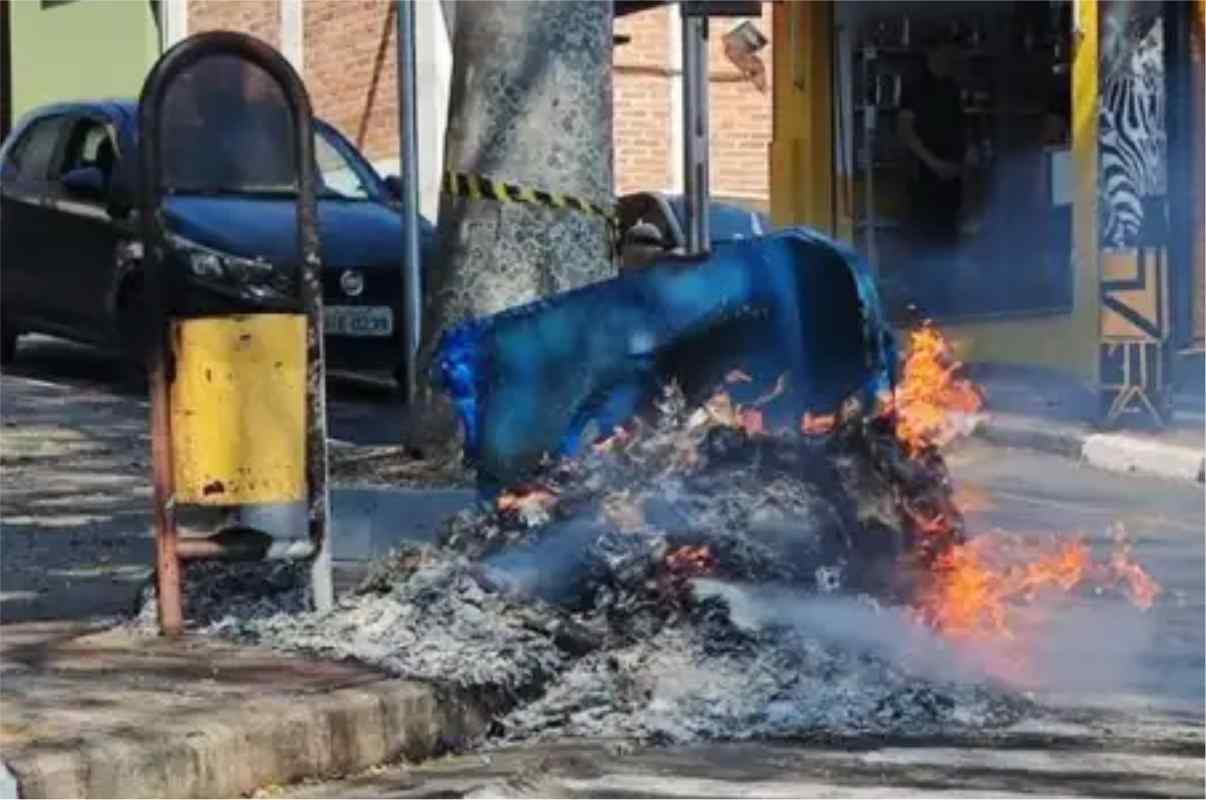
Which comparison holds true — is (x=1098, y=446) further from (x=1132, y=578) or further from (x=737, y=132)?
(x=737, y=132)

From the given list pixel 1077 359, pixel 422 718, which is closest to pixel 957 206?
pixel 1077 359

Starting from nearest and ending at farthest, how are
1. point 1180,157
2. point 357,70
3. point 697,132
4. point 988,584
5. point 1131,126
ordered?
point 988,584 < point 697,132 < point 1131,126 < point 1180,157 < point 357,70

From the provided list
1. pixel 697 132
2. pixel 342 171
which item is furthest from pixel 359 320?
pixel 697 132

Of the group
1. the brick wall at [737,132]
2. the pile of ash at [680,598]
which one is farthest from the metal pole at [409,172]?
A: the brick wall at [737,132]

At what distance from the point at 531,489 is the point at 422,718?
148 cm

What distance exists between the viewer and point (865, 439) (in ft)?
27.3

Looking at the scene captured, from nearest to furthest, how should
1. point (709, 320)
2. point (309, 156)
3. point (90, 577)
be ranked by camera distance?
point (309, 156) → point (709, 320) → point (90, 577)

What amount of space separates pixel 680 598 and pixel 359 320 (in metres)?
7.21

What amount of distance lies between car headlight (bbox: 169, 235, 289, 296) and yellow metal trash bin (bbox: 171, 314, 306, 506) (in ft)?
19.8

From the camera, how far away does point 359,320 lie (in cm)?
1468

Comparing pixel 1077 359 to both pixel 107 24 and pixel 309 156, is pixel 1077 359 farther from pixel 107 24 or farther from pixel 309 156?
pixel 107 24

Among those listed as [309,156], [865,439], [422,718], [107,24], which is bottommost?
[422,718]

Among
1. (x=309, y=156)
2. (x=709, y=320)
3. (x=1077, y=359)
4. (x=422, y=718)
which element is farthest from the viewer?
(x=1077, y=359)

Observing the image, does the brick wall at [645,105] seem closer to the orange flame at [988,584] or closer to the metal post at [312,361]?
the orange flame at [988,584]
